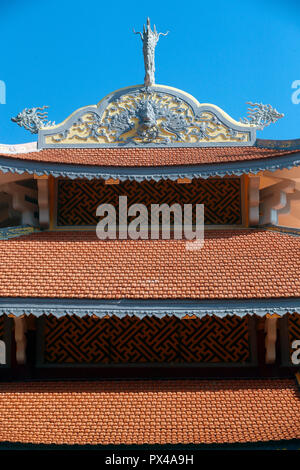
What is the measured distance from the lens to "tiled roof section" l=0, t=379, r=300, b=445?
22.5 ft

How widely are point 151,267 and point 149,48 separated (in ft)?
20.6

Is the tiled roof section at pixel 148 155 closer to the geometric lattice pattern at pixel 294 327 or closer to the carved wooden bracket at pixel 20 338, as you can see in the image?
the geometric lattice pattern at pixel 294 327

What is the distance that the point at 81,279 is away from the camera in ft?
27.6

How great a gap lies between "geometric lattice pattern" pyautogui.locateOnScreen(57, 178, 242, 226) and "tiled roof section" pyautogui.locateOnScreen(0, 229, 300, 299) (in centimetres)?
58

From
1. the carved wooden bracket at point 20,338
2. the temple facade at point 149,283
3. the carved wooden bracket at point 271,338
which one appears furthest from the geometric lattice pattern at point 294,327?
the carved wooden bracket at point 20,338

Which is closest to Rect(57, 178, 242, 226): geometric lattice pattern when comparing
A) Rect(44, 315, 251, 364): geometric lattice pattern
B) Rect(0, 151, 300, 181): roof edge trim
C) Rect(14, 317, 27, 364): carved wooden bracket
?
Rect(0, 151, 300, 181): roof edge trim

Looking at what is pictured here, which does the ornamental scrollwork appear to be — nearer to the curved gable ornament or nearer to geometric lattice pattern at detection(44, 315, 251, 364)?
the curved gable ornament

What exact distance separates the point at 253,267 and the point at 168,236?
2013 millimetres
